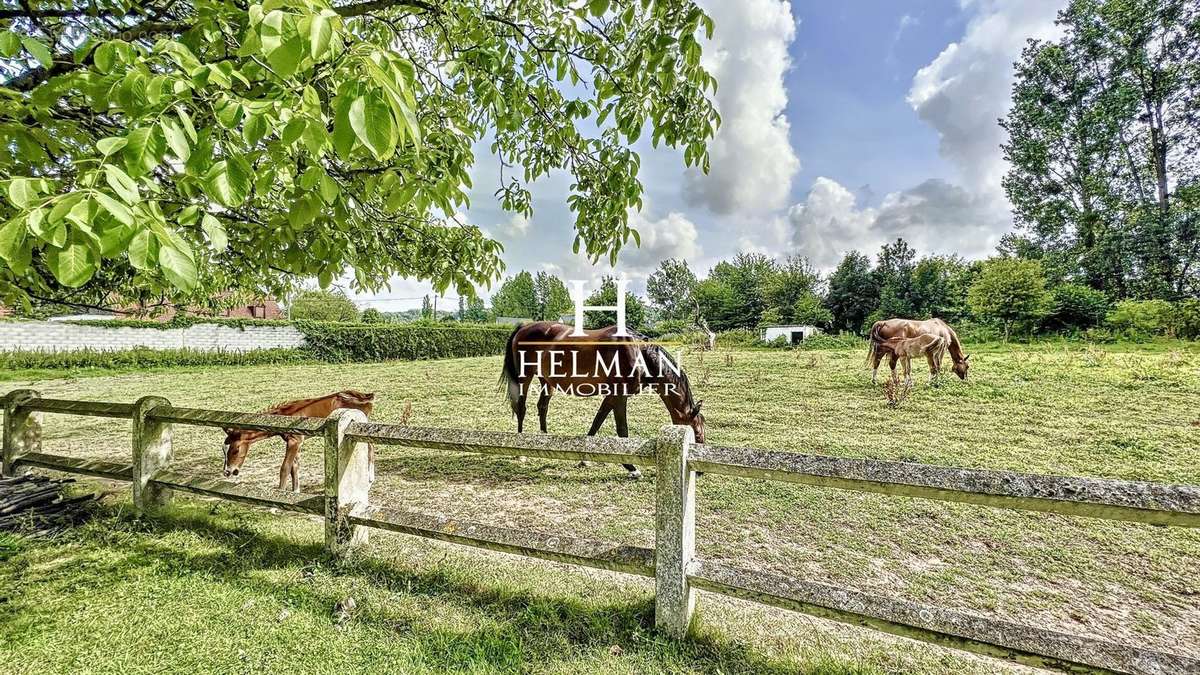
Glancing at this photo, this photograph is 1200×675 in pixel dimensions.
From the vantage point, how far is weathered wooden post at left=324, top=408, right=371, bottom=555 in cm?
280

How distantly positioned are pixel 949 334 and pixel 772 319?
10892mm

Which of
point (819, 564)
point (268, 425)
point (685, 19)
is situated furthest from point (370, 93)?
point (819, 564)

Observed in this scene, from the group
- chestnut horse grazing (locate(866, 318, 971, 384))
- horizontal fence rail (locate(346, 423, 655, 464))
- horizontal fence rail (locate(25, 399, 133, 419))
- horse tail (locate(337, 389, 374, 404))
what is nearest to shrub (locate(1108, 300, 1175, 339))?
chestnut horse grazing (locate(866, 318, 971, 384))

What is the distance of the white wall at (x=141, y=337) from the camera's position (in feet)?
46.1

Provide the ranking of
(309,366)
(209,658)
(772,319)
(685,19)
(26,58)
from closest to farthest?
(209,658), (685,19), (26,58), (309,366), (772,319)

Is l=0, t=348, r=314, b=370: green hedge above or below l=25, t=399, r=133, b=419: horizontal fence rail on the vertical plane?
below

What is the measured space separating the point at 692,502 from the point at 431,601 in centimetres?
147

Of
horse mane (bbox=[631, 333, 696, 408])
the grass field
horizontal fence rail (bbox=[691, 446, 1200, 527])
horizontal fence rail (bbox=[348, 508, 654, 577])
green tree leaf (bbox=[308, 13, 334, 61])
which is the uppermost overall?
green tree leaf (bbox=[308, 13, 334, 61])

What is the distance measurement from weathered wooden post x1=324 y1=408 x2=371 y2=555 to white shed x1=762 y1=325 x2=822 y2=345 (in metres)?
16.7

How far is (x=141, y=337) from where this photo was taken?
630 inches

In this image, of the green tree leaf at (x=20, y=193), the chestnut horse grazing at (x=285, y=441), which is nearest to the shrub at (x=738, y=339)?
the chestnut horse grazing at (x=285, y=441)

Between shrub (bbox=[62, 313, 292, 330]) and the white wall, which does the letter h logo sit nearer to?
shrub (bbox=[62, 313, 292, 330])

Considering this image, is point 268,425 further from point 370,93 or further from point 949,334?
point 949,334

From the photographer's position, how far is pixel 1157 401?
727 cm
